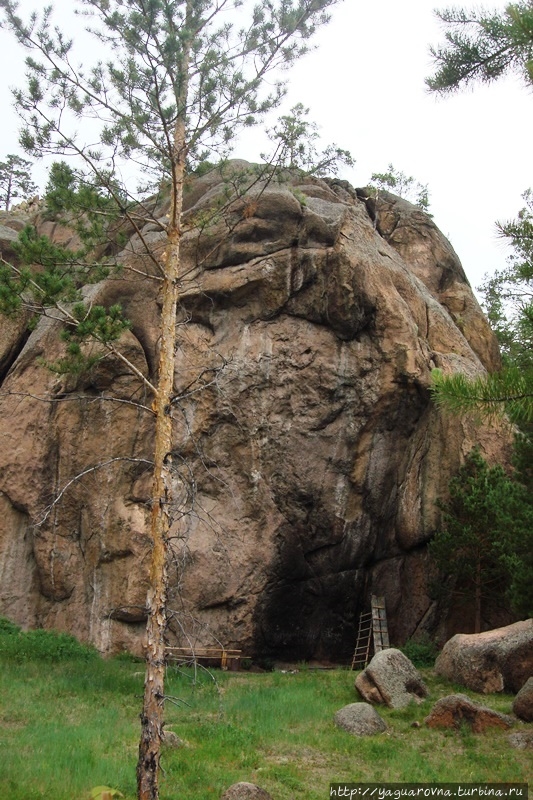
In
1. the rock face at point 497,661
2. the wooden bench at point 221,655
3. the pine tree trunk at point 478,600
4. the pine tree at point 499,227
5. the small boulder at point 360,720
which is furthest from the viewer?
the pine tree trunk at point 478,600

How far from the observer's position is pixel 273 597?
60.6 ft

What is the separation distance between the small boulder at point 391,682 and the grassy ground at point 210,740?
0.34 meters

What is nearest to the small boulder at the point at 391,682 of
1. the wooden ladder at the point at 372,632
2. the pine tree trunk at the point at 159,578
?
the wooden ladder at the point at 372,632

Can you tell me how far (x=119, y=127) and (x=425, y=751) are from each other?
10735 millimetres

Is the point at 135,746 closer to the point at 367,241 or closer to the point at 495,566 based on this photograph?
the point at 495,566

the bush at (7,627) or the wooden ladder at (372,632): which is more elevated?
the bush at (7,627)

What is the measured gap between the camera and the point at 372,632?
18469 millimetres

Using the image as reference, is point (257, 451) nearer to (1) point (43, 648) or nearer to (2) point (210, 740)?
(1) point (43, 648)

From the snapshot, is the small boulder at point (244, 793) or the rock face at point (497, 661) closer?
the small boulder at point (244, 793)

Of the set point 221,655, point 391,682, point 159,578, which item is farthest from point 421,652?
point 159,578

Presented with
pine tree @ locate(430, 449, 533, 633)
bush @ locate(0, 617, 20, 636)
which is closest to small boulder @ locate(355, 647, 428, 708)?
pine tree @ locate(430, 449, 533, 633)

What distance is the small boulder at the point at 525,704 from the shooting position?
12.5 meters

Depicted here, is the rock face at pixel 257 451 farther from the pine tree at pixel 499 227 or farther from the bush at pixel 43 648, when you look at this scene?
the pine tree at pixel 499 227

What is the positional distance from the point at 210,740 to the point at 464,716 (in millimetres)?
4349
